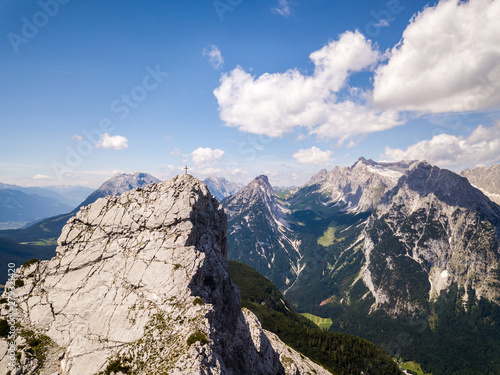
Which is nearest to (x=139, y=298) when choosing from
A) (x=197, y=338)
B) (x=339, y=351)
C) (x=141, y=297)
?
(x=141, y=297)

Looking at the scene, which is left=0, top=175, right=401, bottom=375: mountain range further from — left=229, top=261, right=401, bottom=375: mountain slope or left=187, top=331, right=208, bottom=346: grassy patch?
left=229, top=261, right=401, bottom=375: mountain slope

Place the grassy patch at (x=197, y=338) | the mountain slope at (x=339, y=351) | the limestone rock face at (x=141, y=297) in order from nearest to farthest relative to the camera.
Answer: the grassy patch at (x=197, y=338) < the limestone rock face at (x=141, y=297) < the mountain slope at (x=339, y=351)

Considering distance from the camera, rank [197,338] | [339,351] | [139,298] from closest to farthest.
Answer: [197,338]
[139,298]
[339,351]

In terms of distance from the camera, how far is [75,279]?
52.2 meters

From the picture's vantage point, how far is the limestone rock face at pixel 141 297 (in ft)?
133

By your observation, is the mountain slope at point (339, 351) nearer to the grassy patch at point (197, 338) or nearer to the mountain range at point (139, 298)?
the mountain range at point (139, 298)

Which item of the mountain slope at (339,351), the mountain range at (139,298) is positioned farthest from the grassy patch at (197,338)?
the mountain slope at (339,351)

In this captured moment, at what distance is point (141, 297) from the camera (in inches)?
1879

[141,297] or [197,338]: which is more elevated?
[141,297]

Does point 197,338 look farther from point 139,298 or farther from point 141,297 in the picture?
point 139,298

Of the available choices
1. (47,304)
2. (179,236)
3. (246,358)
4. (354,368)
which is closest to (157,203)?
(179,236)

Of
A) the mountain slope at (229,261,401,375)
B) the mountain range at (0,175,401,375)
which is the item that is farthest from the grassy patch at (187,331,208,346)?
the mountain slope at (229,261,401,375)

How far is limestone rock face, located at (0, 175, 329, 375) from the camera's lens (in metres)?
40.5

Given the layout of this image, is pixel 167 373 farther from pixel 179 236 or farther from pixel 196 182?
pixel 196 182
